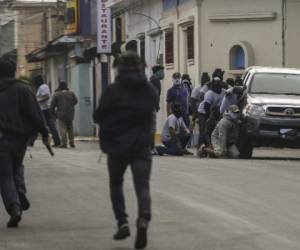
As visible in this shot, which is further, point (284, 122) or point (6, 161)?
point (284, 122)

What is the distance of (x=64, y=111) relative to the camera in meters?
26.8

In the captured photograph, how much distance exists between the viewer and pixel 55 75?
5878cm

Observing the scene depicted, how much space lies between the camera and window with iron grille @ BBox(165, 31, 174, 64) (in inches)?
1383

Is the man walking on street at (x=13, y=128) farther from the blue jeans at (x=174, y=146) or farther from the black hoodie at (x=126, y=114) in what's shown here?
the blue jeans at (x=174, y=146)

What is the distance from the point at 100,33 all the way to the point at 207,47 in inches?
354


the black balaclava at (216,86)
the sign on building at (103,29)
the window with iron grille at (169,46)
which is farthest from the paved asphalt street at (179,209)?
the sign on building at (103,29)

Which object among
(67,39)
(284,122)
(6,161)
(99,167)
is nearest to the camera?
(6,161)

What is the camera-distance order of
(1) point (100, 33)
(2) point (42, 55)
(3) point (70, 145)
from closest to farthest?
(3) point (70, 145) < (1) point (100, 33) < (2) point (42, 55)

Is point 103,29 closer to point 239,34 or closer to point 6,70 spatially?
point 239,34

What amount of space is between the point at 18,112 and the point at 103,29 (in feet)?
96.8

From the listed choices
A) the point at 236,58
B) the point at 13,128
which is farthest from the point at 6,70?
the point at 236,58

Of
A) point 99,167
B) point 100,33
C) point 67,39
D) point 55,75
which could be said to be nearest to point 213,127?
point 99,167

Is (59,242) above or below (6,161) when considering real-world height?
below

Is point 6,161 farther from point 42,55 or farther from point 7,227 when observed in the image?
point 42,55
